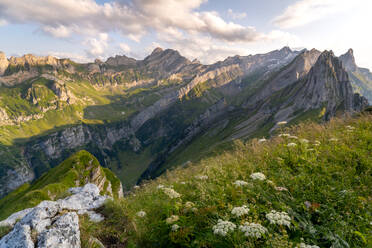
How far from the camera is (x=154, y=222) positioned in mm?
5930

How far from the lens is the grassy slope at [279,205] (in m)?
4.28

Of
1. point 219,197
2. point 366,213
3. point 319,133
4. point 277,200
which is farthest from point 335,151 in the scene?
point 219,197

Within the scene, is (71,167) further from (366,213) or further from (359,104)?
(359,104)

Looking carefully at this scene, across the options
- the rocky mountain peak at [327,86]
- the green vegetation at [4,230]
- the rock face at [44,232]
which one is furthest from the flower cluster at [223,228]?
the rocky mountain peak at [327,86]

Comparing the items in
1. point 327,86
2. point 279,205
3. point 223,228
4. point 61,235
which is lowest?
point 61,235

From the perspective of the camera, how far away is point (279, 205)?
502 cm

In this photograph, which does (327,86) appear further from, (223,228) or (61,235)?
(61,235)

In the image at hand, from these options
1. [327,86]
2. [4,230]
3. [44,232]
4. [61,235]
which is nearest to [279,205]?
[61,235]

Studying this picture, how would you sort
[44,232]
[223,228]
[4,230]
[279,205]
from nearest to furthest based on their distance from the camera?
[223,228] < [279,205] < [44,232] < [4,230]

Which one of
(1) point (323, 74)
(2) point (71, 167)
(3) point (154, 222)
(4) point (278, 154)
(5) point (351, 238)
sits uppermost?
(1) point (323, 74)

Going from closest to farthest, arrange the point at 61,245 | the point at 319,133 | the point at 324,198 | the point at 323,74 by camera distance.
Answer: the point at 61,245 < the point at 324,198 < the point at 319,133 < the point at 323,74

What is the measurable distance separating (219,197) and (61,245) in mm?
4392

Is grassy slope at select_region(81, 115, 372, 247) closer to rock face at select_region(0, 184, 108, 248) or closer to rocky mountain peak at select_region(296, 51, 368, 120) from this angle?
rock face at select_region(0, 184, 108, 248)

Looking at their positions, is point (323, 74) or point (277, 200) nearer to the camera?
point (277, 200)
